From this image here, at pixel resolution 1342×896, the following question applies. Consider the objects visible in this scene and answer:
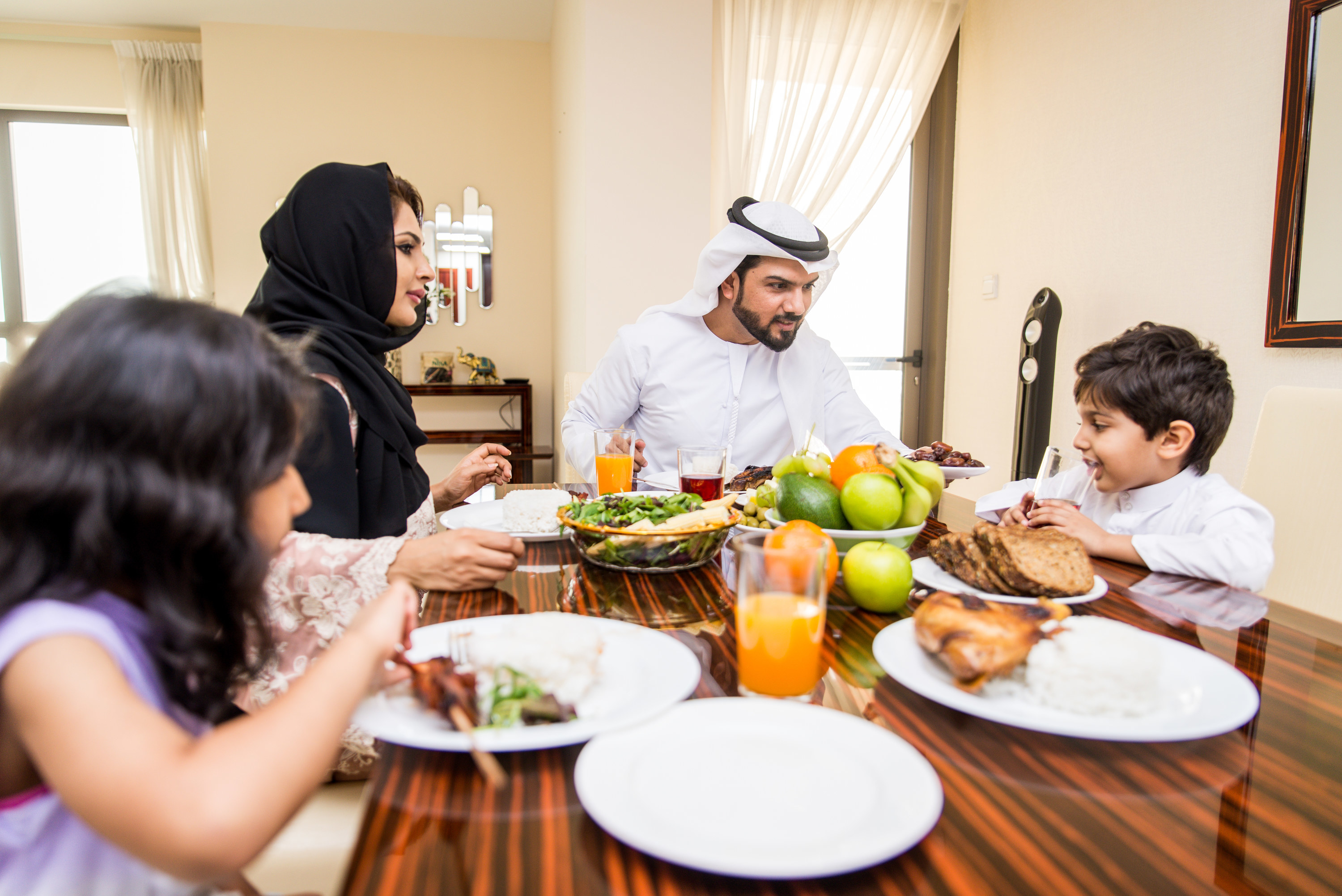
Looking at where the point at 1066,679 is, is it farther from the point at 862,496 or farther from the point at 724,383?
the point at 724,383

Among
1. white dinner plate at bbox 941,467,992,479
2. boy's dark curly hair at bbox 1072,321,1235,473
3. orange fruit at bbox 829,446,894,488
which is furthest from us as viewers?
white dinner plate at bbox 941,467,992,479

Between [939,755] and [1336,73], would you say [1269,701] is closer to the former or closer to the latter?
[939,755]

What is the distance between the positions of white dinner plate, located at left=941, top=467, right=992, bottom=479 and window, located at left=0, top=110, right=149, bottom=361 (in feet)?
18.4

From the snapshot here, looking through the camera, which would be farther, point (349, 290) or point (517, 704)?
point (349, 290)

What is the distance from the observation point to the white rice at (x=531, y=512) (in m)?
1.41

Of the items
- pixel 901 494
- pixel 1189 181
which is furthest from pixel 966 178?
pixel 901 494

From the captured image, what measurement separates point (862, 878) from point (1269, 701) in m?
0.53

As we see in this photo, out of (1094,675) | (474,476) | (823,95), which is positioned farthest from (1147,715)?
(823,95)

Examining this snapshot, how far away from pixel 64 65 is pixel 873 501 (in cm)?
633

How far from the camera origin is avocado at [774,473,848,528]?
114 centimetres

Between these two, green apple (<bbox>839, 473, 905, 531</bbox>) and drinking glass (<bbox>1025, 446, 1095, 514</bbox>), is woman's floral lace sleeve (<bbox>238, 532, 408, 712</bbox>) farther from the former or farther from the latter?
drinking glass (<bbox>1025, 446, 1095, 514</bbox>)

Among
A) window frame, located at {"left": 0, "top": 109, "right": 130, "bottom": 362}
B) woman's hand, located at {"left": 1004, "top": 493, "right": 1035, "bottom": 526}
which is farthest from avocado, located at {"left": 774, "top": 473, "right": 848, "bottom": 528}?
window frame, located at {"left": 0, "top": 109, "right": 130, "bottom": 362}

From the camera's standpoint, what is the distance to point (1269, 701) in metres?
0.74

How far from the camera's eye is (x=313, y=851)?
3.31 feet
